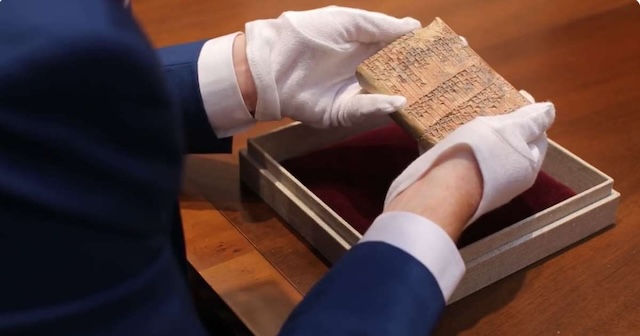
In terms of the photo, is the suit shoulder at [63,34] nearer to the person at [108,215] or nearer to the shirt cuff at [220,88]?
the person at [108,215]

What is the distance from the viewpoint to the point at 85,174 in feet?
1.29

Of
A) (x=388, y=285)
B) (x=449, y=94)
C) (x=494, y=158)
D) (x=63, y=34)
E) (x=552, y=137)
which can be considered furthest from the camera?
(x=552, y=137)

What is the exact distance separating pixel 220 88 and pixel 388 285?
34 cm

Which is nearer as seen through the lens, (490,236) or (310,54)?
(490,236)

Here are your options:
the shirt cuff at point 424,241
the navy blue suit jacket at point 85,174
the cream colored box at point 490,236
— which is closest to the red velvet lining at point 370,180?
the cream colored box at point 490,236

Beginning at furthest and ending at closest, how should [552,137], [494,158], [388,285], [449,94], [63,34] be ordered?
[552,137]
[449,94]
[494,158]
[388,285]
[63,34]

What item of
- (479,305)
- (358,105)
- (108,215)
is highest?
(108,215)

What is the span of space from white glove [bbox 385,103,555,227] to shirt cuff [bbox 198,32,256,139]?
208mm

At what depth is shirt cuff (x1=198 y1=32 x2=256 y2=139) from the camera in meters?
0.82

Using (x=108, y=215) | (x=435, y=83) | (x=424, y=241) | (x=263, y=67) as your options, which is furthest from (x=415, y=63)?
(x=108, y=215)

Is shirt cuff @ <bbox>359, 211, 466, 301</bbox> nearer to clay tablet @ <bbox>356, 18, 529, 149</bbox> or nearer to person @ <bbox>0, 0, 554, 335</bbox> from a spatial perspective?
person @ <bbox>0, 0, 554, 335</bbox>

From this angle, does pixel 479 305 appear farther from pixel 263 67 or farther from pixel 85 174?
pixel 85 174

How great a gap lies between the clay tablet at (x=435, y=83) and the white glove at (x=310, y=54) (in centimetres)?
3

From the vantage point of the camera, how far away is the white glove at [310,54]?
0.83 meters
